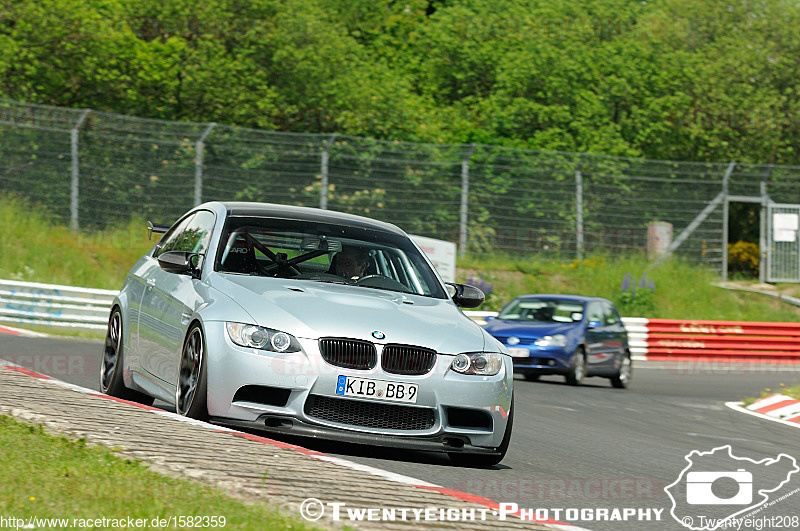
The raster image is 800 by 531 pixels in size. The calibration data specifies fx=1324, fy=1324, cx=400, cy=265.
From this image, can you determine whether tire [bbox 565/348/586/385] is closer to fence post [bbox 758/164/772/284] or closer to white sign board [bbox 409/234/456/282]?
white sign board [bbox 409/234/456/282]

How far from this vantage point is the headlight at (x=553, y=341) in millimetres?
19969

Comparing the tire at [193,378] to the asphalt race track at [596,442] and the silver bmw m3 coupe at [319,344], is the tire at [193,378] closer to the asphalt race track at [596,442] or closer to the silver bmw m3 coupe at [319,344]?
the silver bmw m3 coupe at [319,344]

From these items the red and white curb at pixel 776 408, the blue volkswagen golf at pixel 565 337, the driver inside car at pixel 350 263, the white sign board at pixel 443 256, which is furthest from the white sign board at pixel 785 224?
the driver inside car at pixel 350 263

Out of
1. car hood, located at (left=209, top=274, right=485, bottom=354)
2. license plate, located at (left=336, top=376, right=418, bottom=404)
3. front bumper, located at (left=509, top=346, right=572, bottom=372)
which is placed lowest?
front bumper, located at (left=509, top=346, right=572, bottom=372)

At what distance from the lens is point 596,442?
36.3ft

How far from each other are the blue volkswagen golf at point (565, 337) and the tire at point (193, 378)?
1174 centimetres

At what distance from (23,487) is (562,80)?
3562cm

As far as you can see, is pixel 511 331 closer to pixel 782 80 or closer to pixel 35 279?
pixel 35 279

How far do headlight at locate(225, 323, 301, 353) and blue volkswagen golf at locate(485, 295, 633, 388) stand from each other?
1216cm

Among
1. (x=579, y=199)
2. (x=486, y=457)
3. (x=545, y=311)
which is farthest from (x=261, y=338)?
(x=579, y=199)

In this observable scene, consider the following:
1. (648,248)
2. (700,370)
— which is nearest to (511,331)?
(700,370)

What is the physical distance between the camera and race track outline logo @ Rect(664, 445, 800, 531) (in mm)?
7199

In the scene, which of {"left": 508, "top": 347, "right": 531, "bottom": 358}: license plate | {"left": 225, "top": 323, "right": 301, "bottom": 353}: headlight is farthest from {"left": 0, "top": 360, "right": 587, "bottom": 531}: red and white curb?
{"left": 508, "top": 347, "right": 531, "bottom": 358}: license plate

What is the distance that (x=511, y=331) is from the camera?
2034 centimetres
